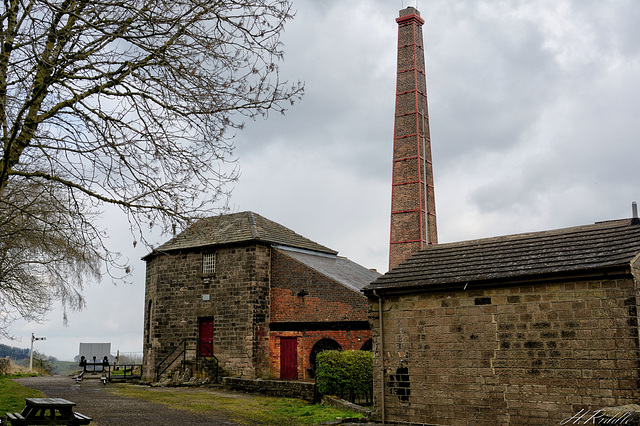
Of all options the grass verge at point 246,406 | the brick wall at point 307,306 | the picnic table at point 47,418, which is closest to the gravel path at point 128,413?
the grass verge at point 246,406

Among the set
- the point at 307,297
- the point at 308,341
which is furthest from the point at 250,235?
the point at 308,341

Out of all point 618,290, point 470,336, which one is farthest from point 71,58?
point 618,290

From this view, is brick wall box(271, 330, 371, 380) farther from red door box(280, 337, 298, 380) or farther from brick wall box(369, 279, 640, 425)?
brick wall box(369, 279, 640, 425)

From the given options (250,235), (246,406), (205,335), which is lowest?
(246,406)

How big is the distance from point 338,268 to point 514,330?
1606 centimetres

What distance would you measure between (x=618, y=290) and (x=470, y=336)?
3109mm

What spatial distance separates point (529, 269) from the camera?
11922mm

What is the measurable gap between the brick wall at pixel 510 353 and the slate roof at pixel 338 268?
9.80 m

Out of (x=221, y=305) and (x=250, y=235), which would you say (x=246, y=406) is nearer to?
(x=221, y=305)

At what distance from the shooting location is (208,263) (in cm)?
2569

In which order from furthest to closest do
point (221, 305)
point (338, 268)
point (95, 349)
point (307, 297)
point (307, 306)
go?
point (95, 349) → point (338, 268) → point (221, 305) → point (307, 297) → point (307, 306)

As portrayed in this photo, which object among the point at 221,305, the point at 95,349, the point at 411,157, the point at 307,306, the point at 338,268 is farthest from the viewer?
the point at 95,349

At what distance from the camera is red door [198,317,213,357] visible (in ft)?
81.6

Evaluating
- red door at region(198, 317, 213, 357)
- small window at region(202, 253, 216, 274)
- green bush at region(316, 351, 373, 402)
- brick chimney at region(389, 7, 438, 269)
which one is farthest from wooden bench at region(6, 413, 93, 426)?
brick chimney at region(389, 7, 438, 269)
